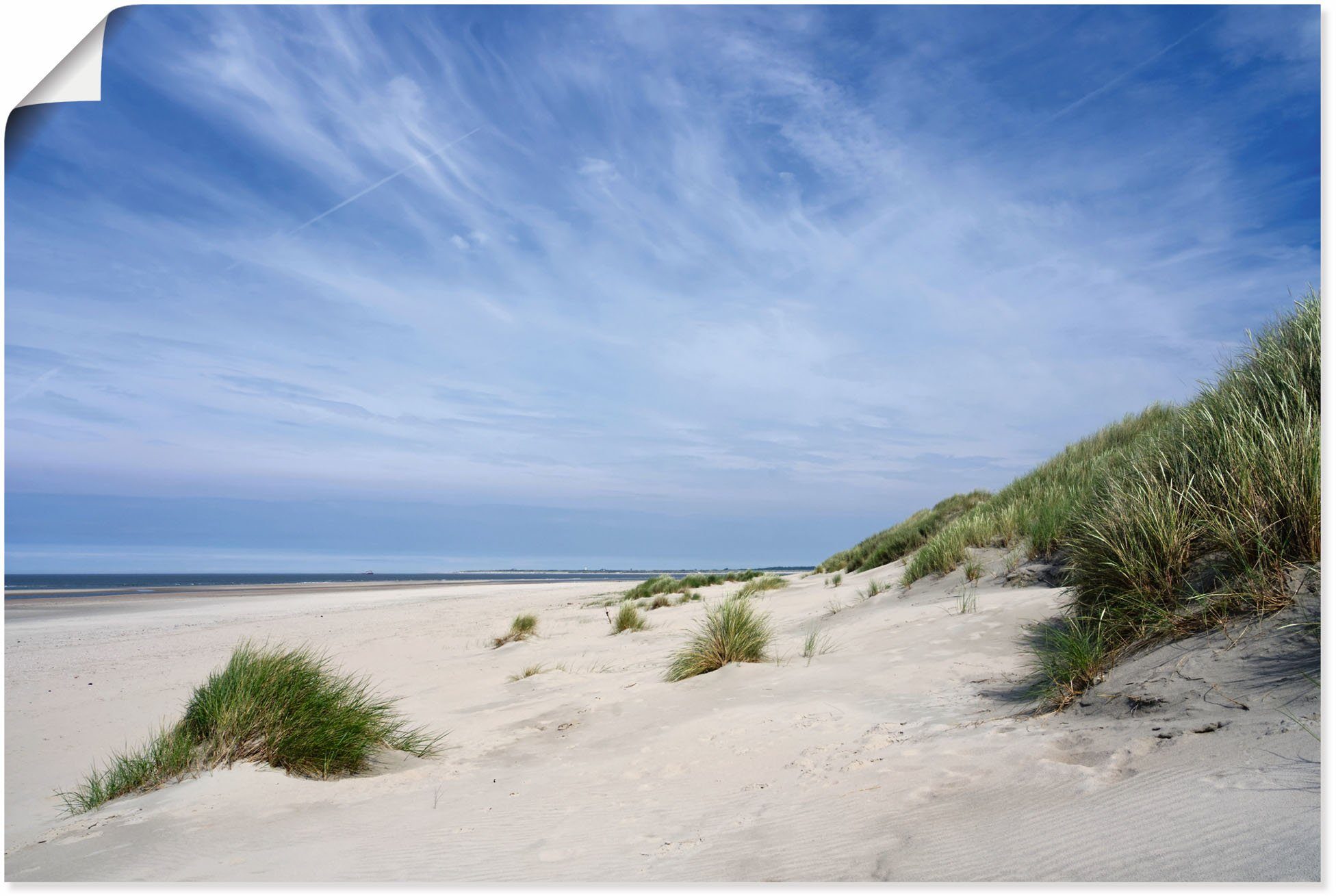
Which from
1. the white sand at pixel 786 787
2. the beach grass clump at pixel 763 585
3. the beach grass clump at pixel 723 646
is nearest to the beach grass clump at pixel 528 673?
the white sand at pixel 786 787

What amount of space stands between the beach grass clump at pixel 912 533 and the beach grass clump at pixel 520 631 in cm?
645

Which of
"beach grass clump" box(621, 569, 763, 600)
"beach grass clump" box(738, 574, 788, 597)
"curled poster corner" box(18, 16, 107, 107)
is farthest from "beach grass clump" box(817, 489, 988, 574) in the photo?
"curled poster corner" box(18, 16, 107, 107)

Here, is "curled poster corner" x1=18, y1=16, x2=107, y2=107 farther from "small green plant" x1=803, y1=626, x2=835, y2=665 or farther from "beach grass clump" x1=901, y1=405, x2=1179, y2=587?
"beach grass clump" x1=901, y1=405, x2=1179, y2=587

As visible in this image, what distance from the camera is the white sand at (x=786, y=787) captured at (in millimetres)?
2127

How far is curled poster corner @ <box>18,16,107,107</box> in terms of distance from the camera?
286 centimetres

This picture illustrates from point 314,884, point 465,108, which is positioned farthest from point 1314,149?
point 314,884

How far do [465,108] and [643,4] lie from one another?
137cm

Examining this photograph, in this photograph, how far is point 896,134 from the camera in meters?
4.12

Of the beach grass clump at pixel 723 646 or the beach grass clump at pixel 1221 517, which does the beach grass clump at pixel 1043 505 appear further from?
the beach grass clump at pixel 723 646

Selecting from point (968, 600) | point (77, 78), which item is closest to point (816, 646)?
point (968, 600)

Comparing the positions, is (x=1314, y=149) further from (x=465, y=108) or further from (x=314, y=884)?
(x=314, y=884)

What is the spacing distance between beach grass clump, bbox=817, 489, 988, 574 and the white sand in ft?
26.9

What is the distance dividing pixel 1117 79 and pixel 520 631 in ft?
34.0

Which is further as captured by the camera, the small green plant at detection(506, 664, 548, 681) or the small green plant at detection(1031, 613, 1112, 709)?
the small green plant at detection(506, 664, 548, 681)
